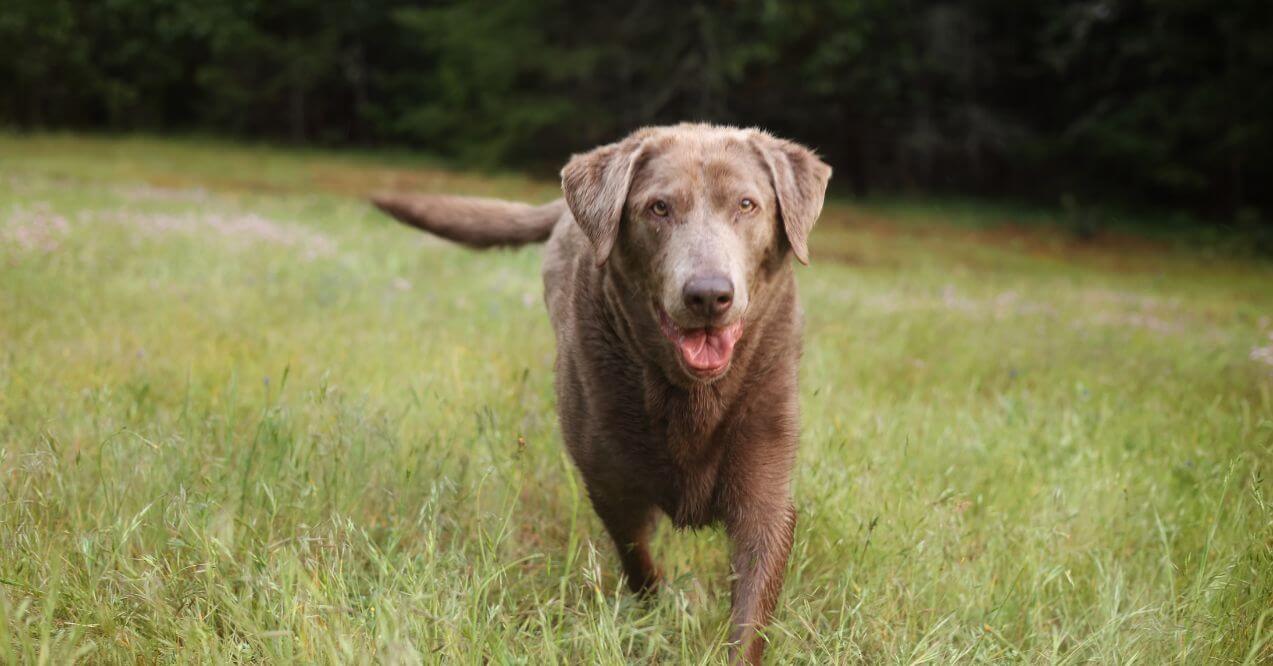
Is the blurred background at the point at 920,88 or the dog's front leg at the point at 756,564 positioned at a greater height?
the blurred background at the point at 920,88

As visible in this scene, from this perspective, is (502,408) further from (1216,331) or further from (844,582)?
(1216,331)

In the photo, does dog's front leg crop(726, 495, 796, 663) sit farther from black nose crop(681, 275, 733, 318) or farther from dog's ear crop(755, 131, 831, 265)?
dog's ear crop(755, 131, 831, 265)

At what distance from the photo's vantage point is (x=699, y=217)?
2676 mm

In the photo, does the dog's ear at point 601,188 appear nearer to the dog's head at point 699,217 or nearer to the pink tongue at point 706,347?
the dog's head at point 699,217

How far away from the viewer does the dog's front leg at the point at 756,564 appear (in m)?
2.36

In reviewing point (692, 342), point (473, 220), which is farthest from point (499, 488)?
point (473, 220)

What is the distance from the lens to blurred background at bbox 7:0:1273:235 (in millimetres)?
21438

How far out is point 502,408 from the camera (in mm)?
3939

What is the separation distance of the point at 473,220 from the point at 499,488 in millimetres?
1637

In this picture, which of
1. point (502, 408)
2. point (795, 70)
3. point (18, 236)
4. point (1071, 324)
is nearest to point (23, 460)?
point (502, 408)

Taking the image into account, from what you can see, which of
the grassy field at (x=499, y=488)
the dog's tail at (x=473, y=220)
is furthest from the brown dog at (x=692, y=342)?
the dog's tail at (x=473, y=220)

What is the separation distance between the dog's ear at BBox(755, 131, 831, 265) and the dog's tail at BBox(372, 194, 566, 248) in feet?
4.86

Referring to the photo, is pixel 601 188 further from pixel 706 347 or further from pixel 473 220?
pixel 473 220

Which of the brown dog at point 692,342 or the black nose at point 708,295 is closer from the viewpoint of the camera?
the black nose at point 708,295
